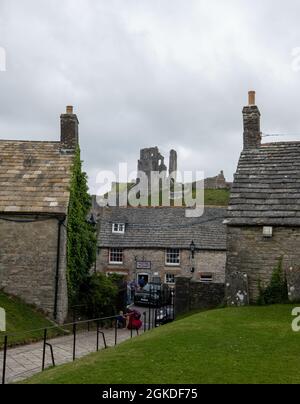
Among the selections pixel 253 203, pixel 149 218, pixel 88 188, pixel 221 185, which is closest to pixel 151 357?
pixel 253 203

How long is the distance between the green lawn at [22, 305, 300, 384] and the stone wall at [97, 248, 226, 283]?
2510 centimetres

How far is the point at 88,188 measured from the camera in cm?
2330

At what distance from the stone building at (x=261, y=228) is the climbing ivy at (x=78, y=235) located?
7.20 meters

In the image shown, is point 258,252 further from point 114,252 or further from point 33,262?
point 114,252

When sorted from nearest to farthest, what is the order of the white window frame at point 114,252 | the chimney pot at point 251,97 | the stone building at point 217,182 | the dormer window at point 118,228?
1. the chimney pot at point 251,97
2. the white window frame at point 114,252
3. the dormer window at point 118,228
4. the stone building at point 217,182

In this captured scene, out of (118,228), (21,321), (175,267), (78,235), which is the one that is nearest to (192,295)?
(78,235)

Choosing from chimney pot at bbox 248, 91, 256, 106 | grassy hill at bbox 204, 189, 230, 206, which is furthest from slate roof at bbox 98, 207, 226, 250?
grassy hill at bbox 204, 189, 230, 206

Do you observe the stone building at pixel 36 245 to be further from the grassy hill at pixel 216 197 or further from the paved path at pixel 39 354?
the grassy hill at pixel 216 197

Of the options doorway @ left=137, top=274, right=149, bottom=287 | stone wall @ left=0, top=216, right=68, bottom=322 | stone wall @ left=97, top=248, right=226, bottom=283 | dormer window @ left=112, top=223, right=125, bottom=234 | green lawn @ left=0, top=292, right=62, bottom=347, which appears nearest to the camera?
green lawn @ left=0, top=292, right=62, bottom=347

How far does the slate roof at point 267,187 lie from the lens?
1700 centimetres

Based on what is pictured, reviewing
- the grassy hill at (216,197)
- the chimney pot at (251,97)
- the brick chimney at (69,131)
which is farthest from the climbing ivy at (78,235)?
the grassy hill at (216,197)

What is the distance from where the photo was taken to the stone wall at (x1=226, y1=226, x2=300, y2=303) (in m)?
16.5

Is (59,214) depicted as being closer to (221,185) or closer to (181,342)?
(181,342)

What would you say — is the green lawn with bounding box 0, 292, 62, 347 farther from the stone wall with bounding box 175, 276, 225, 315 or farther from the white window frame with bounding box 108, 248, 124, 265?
the white window frame with bounding box 108, 248, 124, 265
